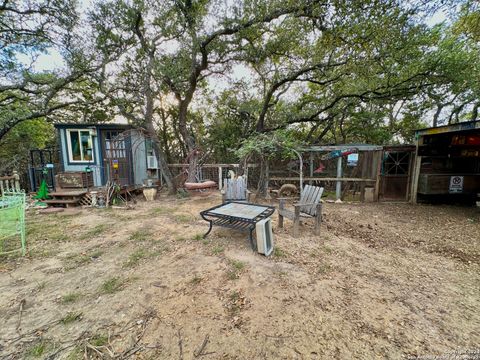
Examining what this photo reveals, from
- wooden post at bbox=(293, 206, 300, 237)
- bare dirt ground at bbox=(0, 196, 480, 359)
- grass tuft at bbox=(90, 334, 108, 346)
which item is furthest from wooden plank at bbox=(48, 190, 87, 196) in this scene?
wooden post at bbox=(293, 206, 300, 237)

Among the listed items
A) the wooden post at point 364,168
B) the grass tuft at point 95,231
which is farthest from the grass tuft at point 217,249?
the wooden post at point 364,168

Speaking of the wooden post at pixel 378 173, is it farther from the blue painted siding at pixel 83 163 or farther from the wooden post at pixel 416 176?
the blue painted siding at pixel 83 163

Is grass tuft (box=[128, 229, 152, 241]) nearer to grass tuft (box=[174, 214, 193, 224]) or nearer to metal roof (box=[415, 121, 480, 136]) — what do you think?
grass tuft (box=[174, 214, 193, 224])

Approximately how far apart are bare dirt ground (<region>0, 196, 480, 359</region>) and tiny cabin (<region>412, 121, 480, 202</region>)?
223cm

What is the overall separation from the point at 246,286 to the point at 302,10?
5.87 m

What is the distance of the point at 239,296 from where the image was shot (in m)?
2.06

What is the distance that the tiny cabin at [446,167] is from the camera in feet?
18.2

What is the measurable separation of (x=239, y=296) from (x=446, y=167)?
7.34 m

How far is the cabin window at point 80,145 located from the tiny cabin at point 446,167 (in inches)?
446

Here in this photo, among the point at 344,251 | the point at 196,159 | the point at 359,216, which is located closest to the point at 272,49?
the point at 196,159

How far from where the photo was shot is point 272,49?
6.64 m

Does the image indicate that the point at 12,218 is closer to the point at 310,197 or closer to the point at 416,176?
the point at 310,197

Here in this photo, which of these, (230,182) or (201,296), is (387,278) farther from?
(230,182)

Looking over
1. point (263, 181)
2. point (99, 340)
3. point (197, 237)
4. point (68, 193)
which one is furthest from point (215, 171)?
point (99, 340)
